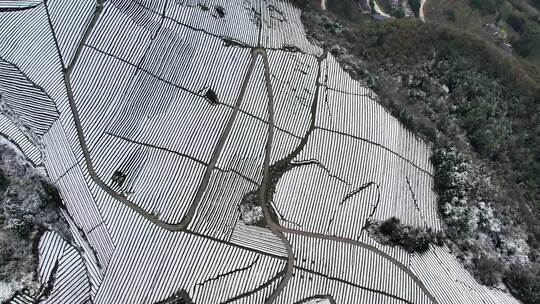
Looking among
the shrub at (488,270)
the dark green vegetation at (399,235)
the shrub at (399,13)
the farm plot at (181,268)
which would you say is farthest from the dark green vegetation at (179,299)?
the shrub at (399,13)

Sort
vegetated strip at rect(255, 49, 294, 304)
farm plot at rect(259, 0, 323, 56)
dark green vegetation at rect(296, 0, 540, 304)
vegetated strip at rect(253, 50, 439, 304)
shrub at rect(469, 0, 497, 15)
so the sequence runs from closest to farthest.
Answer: vegetated strip at rect(255, 49, 294, 304) → vegetated strip at rect(253, 50, 439, 304) → dark green vegetation at rect(296, 0, 540, 304) → farm plot at rect(259, 0, 323, 56) → shrub at rect(469, 0, 497, 15)

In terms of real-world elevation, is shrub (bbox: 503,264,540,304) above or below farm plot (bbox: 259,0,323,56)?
below

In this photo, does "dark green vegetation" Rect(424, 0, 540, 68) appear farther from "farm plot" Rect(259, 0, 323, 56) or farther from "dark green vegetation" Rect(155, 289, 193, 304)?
"dark green vegetation" Rect(155, 289, 193, 304)

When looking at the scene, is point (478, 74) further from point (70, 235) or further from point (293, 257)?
point (70, 235)

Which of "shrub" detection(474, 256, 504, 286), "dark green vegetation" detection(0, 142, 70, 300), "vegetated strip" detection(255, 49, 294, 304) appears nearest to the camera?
"dark green vegetation" detection(0, 142, 70, 300)

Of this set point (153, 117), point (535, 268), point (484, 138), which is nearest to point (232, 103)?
point (153, 117)

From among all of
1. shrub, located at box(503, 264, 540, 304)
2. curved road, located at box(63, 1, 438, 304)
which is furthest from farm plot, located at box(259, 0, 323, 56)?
shrub, located at box(503, 264, 540, 304)

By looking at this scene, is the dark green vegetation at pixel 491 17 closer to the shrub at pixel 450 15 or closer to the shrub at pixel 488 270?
the shrub at pixel 450 15
